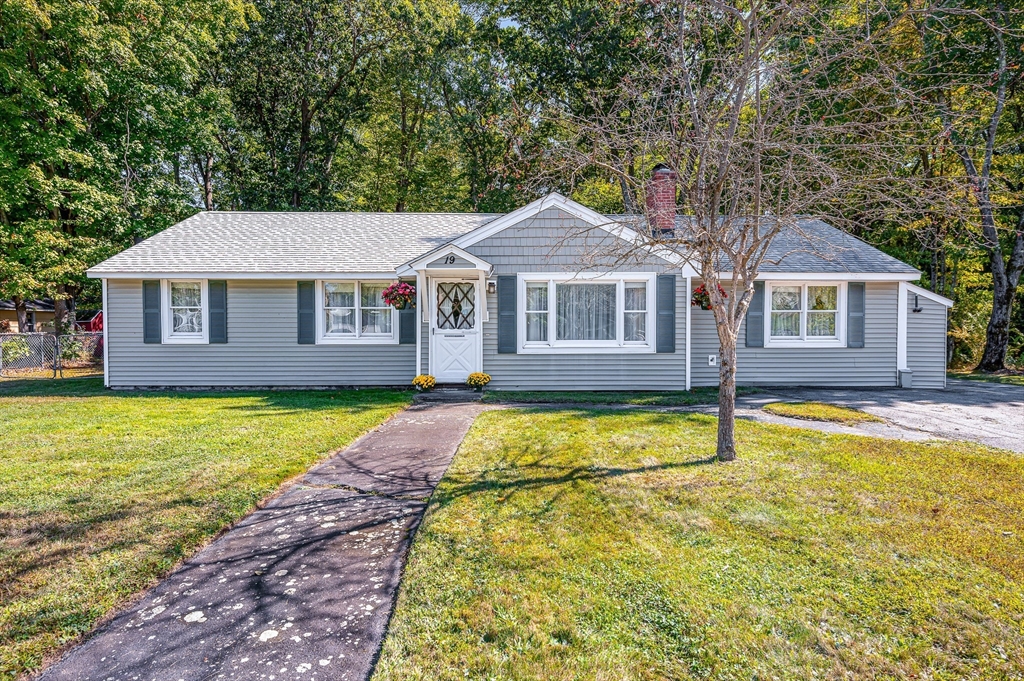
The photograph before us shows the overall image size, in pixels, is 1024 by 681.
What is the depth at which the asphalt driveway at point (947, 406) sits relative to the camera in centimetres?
666

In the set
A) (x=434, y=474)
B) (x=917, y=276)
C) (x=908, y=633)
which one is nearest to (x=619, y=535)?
(x=908, y=633)

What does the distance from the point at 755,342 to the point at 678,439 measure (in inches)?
258

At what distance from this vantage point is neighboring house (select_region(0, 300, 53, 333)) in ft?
86.2

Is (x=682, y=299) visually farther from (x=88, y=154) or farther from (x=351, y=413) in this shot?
(x=88, y=154)

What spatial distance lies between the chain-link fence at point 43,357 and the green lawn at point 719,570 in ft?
51.5

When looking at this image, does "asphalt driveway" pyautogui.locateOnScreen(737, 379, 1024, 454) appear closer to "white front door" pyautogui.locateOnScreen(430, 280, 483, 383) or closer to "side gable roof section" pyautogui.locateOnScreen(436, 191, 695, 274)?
"side gable roof section" pyautogui.locateOnScreen(436, 191, 695, 274)

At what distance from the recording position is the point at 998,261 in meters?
14.9

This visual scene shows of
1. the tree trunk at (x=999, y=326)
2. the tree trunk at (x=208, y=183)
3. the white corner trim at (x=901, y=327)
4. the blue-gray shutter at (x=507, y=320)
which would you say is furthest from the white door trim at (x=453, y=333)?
the tree trunk at (x=208, y=183)

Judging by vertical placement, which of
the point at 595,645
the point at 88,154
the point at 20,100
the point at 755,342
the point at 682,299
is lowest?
the point at 595,645

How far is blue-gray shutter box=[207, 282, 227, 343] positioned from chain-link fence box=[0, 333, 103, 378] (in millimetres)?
6146

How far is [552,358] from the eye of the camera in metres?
10.9

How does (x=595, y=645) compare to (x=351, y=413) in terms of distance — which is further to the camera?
(x=351, y=413)

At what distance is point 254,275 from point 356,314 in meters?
2.35

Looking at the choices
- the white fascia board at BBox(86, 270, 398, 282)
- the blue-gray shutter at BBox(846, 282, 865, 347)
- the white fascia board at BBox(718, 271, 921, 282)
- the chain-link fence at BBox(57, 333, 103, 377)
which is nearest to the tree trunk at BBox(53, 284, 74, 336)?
the chain-link fence at BBox(57, 333, 103, 377)
